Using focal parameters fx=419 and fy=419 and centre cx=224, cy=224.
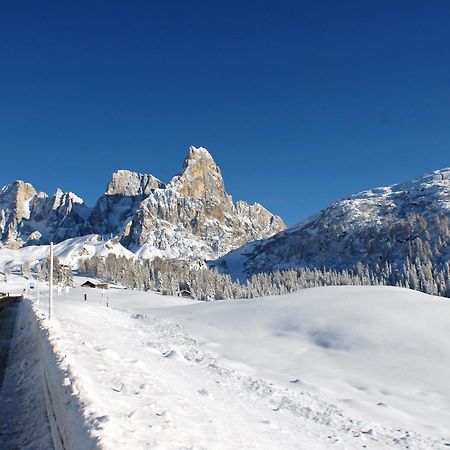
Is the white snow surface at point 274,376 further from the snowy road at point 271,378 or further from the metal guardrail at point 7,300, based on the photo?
the metal guardrail at point 7,300

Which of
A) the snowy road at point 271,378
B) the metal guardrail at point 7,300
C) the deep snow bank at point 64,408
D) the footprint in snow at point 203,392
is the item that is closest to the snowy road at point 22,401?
the deep snow bank at point 64,408

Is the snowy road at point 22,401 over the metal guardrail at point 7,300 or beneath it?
beneath

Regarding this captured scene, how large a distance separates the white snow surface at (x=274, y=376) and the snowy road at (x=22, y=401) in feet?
4.12

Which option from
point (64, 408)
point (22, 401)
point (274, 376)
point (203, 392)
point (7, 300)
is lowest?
point (274, 376)

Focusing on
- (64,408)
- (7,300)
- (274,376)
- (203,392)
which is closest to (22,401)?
(64,408)

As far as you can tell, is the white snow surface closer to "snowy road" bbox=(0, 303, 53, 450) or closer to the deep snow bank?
the deep snow bank

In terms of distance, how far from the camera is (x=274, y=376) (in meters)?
20.3

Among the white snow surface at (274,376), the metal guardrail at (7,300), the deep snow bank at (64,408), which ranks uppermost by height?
the metal guardrail at (7,300)

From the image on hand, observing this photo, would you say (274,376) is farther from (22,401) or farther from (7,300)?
(7,300)

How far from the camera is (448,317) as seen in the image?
99.2ft

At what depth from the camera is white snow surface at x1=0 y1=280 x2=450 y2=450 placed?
30.8 ft

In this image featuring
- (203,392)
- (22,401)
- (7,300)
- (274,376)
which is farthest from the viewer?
(7,300)

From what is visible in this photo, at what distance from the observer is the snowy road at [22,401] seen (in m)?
9.59

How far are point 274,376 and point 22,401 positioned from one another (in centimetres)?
1181
